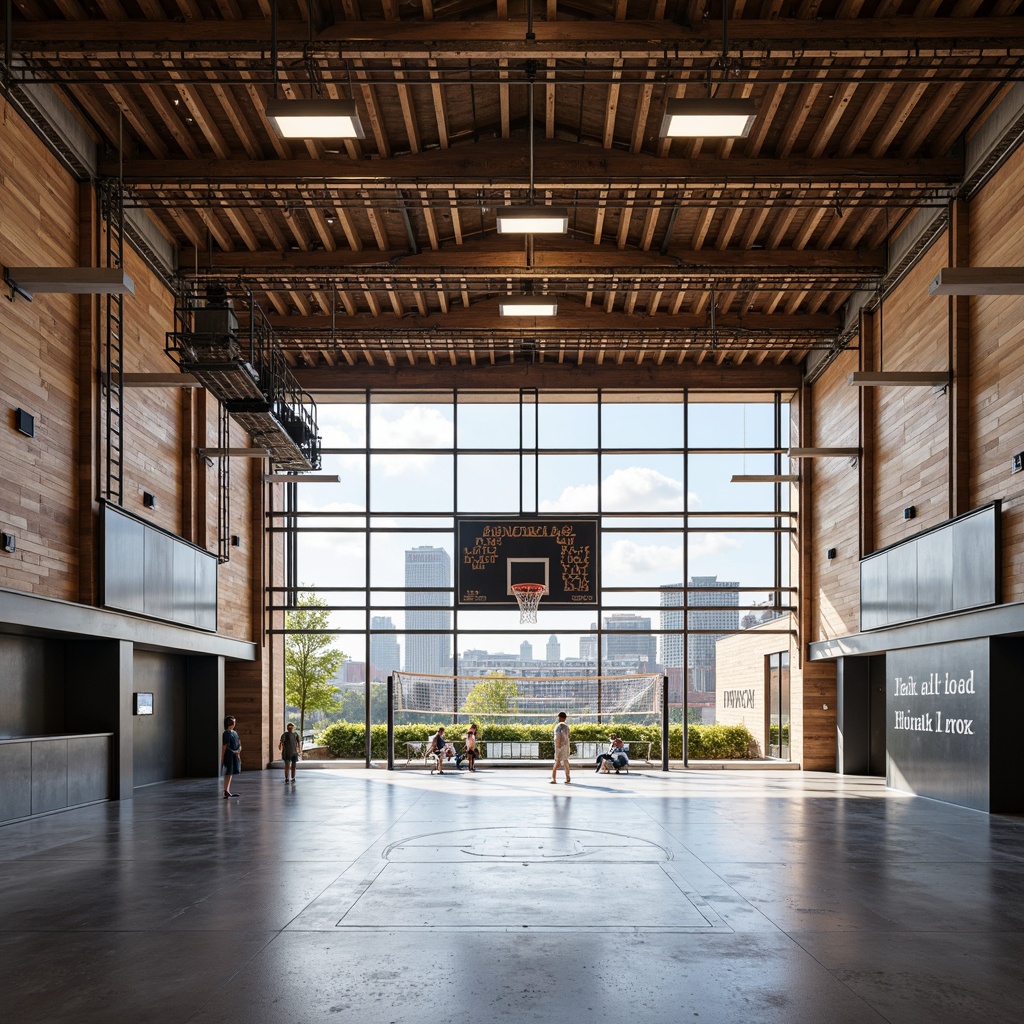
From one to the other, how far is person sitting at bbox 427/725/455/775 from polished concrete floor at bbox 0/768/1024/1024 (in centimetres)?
887

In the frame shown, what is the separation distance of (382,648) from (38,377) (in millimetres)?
13809

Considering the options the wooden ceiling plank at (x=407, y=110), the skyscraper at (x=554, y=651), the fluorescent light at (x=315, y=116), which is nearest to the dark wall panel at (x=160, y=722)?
the skyscraper at (x=554, y=651)

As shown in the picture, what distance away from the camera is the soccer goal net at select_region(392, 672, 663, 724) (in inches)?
1028

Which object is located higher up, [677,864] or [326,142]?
[326,142]

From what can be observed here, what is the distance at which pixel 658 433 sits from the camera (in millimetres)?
27016

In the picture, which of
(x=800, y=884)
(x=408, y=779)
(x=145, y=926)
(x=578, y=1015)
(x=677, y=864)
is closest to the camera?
(x=578, y=1015)

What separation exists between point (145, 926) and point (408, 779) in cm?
1415

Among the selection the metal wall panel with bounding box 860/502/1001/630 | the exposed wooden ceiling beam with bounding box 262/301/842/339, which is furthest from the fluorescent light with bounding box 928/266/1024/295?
the exposed wooden ceiling beam with bounding box 262/301/842/339

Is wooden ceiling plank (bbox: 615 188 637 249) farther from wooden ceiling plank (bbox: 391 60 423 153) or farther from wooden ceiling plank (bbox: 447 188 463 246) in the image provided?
wooden ceiling plank (bbox: 391 60 423 153)

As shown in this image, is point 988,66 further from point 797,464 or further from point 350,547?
point 350,547

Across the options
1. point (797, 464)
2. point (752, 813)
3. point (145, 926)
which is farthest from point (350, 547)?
point (145, 926)

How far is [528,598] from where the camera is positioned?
26.1m

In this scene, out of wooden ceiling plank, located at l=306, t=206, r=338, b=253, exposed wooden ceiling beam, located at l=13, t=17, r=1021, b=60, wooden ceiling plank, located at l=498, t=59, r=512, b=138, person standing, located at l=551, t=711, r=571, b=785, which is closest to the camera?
exposed wooden ceiling beam, located at l=13, t=17, r=1021, b=60

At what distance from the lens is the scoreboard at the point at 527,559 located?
86.5 feet
